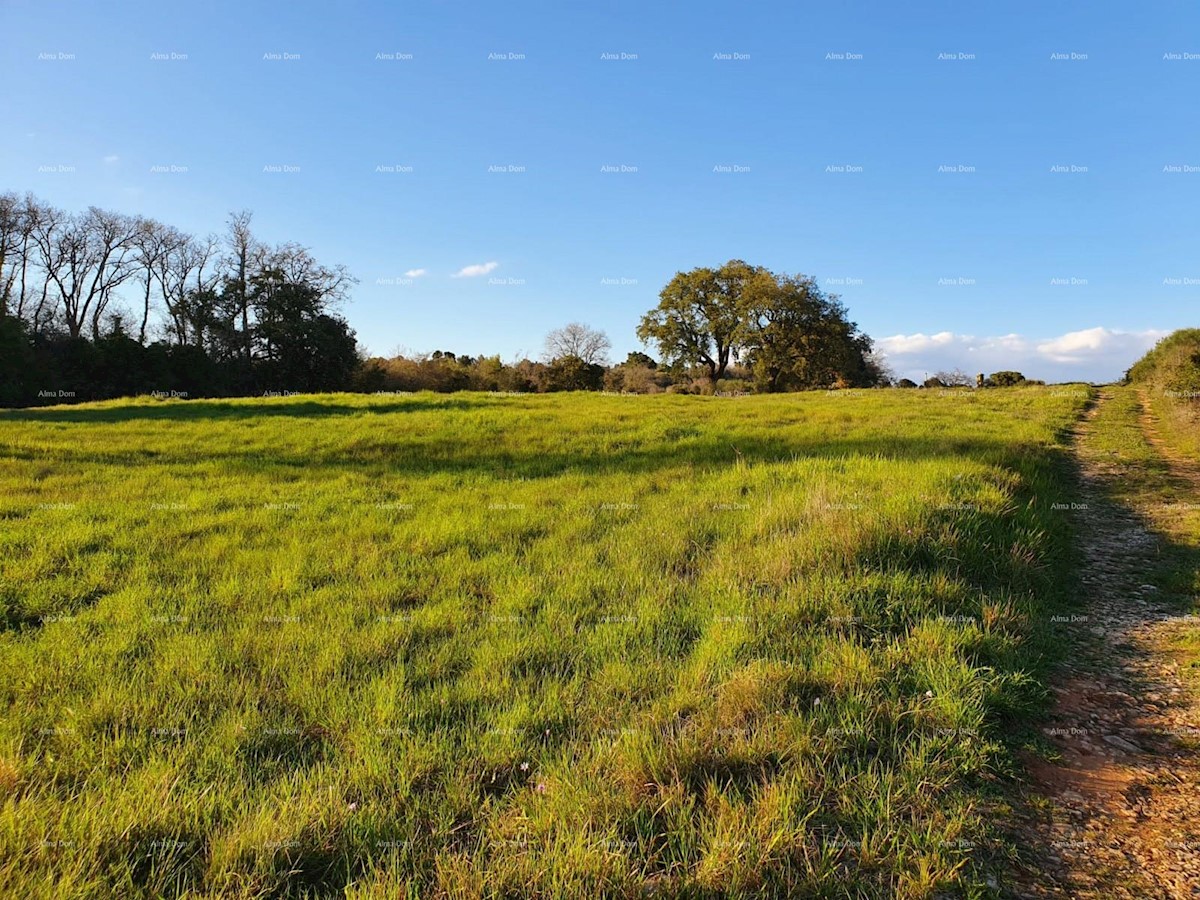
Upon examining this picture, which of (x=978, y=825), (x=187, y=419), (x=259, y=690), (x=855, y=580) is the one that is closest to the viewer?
(x=978, y=825)

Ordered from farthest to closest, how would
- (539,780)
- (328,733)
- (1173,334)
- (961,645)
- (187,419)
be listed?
(1173,334)
(187,419)
(961,645)
(328,733)
(539,780)

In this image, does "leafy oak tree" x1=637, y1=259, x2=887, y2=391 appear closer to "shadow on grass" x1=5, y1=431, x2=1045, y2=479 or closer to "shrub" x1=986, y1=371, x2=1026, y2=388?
"shrub" x1=986, y1=371, x2=1026, y2=388

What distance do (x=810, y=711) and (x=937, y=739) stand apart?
0.62 meters

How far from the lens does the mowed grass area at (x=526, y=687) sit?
7.77 ft

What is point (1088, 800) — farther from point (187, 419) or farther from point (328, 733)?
point (187, 419)

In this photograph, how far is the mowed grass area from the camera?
2.37 meters

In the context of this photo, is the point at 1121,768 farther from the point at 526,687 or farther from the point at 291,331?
the point at 291,331

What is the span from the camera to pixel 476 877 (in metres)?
2.21

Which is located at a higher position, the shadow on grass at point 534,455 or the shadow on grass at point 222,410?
the shadow on grass at point 222,410

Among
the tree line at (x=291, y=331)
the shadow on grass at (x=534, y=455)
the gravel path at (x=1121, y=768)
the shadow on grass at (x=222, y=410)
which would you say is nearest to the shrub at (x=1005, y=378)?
the tree line at (x=291, y=331)

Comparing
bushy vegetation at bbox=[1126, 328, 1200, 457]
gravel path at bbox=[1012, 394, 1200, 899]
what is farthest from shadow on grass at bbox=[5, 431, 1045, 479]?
gravel path at bbox=[1012, 394, 1200, 899]

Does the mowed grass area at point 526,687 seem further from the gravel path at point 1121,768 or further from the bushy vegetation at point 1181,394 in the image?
the bushy vegetation at point 1181,394

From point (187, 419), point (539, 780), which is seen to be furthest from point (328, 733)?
point (187, 419)

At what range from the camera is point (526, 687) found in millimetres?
3572
